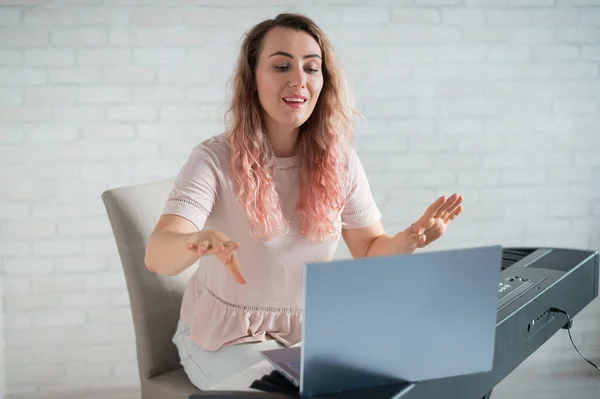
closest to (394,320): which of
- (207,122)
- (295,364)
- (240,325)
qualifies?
(295,364)

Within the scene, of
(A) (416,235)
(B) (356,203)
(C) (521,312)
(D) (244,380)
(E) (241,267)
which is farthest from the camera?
(B) (356,203)

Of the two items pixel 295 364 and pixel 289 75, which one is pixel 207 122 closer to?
pixel 289 75

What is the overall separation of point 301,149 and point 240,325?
1.50 ft

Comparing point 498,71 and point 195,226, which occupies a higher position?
point 498,71

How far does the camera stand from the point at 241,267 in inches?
74.1

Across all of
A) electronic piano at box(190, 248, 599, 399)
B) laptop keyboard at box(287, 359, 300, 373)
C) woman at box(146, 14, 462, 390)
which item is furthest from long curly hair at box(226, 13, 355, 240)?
laptop keyboard at box(287, 359, 300, 373)

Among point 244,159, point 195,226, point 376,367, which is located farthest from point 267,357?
point 244,159

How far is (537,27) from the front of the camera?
3420 millimetres

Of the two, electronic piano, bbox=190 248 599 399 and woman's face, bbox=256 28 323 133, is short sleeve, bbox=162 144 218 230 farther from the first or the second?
electronic piano, bbox=190 248 599 399

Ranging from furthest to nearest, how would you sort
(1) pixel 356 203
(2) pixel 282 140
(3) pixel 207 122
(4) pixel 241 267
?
(3) pixel 207 122 < (1) pixel 356 203 < (2) pixel 282 140 < (4) pixel 241 267

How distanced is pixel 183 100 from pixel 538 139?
1511 mm

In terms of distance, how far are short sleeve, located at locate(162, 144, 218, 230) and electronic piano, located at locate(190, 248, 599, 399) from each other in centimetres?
67

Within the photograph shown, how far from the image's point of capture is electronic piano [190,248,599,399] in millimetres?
1275

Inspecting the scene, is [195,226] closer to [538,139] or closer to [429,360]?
[429,360]
